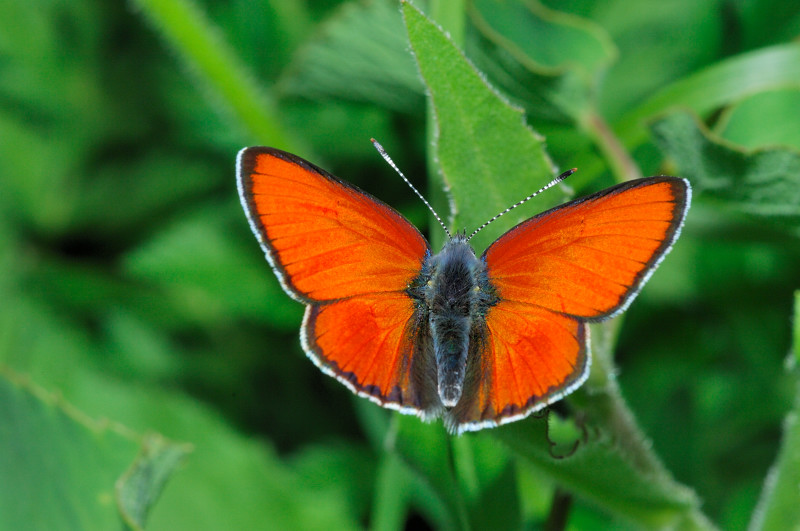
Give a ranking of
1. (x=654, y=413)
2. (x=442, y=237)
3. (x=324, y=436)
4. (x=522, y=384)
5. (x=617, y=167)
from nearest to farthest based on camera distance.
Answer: (x=522, y=384), (x=442, y=237), (x=617, y=167), (x=654, y=413), (x=324, y=436)

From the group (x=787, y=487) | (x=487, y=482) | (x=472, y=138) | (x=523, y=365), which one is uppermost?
(x=472, y=138)

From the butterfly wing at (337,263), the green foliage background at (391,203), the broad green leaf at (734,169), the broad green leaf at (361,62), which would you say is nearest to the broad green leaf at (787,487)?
the green foliage background at (391,203)

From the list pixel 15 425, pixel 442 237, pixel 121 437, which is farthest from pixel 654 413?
pixel 15 425

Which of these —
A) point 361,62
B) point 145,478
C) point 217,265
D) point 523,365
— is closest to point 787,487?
point 523,365

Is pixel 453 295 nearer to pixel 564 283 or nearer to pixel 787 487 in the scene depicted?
pixel 564 283

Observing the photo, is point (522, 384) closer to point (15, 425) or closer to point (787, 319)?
point (15, 425)

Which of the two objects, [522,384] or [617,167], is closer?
[522,384]
